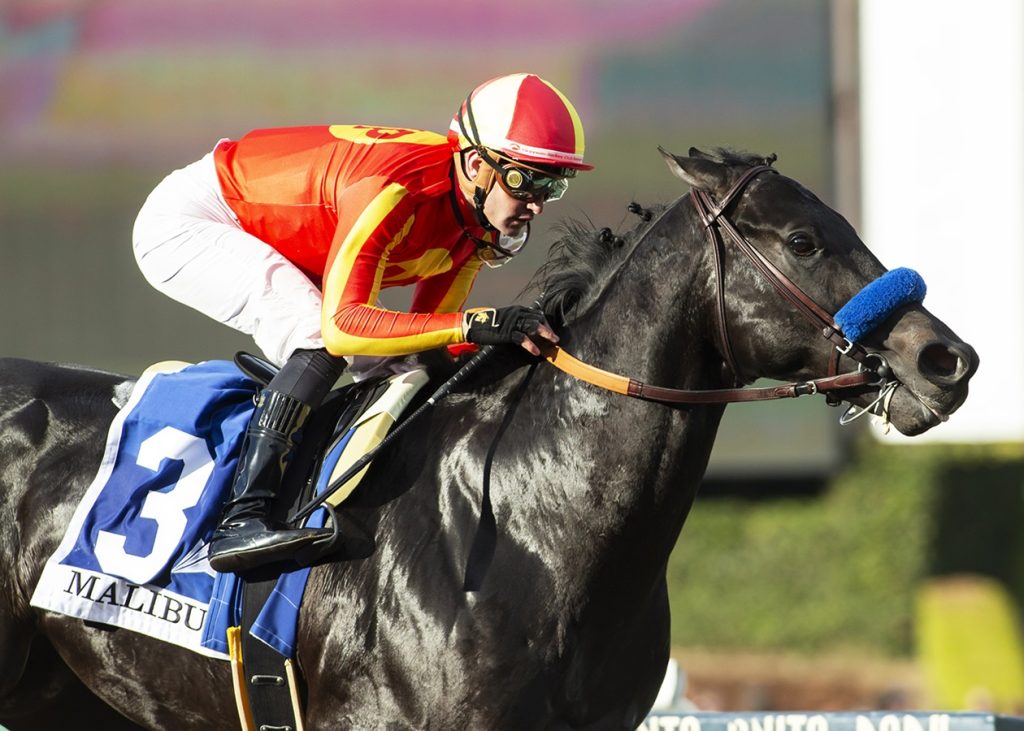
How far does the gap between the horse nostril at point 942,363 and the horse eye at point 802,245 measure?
0.35 metres

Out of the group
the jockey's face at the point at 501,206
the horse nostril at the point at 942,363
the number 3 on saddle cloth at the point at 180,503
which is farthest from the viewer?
the jockey's face at the point at 501,206

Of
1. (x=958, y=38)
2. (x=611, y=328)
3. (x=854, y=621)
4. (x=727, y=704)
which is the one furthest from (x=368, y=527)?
(x=958, y=38)

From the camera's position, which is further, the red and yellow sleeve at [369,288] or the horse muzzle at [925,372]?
the red and yellow sleeve at [369,288]

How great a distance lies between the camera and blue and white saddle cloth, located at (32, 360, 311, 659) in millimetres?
3646

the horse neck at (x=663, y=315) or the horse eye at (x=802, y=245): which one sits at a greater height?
the horse eye at (x=802, y=245)

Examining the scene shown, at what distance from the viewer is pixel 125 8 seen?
12.1 meters

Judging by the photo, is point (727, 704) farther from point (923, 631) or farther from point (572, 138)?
point (572, 138)

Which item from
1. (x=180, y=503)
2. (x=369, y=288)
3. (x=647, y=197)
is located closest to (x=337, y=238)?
(x=369, y=288)

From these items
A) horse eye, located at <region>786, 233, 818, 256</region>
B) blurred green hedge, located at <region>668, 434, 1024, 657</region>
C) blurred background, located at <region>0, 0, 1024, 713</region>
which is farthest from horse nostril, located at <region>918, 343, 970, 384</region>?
blurred green hedge, located at <region>668, 434, 1024, 657</region>

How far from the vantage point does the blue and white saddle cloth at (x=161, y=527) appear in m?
3.65

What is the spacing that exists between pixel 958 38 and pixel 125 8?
754 centimetres

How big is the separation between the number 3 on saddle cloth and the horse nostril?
1.28 metres

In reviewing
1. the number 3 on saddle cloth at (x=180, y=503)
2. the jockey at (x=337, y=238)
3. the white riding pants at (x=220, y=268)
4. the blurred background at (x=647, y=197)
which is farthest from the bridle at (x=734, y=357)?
the blurred background at (x=647, y=197)

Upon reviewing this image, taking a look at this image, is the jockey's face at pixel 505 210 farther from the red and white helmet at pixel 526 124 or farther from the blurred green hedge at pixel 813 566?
the blurred green hedge at pixel 813 566
